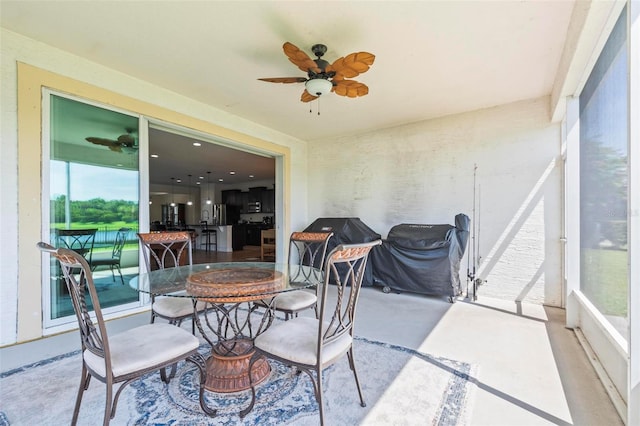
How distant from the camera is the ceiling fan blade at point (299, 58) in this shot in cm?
224

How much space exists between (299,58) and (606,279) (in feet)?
9.57

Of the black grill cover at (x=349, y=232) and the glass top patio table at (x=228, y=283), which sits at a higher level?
the black grill cover at (x=349, y=232)

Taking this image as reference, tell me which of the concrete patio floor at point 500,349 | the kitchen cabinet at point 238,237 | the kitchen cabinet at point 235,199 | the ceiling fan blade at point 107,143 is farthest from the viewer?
the kitchen cabinet at point 235,199

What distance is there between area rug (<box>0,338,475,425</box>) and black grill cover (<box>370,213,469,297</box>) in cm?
185

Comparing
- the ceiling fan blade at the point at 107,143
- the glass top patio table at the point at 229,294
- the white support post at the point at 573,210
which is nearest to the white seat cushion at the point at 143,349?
the glass top patio table at the point at 229,294

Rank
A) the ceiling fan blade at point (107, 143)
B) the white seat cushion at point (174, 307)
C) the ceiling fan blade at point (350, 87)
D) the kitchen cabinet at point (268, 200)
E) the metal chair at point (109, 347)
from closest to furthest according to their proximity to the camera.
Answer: the metal chair at point (109, 347) → the white seat cushion at point (174, 307) → the ceiling fan blade at point (350, 87) → the ceiling fan blade at point (107, 143) → the kitchen cabinet at point (268, 200)

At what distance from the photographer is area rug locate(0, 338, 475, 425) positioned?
160cm

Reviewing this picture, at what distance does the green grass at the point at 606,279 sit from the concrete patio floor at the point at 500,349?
49 centimetres

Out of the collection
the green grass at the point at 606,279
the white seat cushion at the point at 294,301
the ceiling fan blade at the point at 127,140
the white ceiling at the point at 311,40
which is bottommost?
the white seat cushion at the point at 294,301

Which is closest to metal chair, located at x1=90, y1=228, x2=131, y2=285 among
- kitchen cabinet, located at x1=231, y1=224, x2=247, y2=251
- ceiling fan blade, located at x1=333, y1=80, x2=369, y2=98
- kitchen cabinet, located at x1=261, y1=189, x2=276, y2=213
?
ceiling fan blade, located at x1=333, y1=80, x2=369, y2=98

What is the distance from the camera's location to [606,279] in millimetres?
2168

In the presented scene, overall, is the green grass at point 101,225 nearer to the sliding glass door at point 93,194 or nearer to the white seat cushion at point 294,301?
the sliding glass door at point 93,194

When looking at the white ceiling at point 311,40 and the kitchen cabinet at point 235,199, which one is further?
the kitchen cabinet at point 235,199

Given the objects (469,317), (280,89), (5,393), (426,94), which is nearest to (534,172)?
(426,94)
